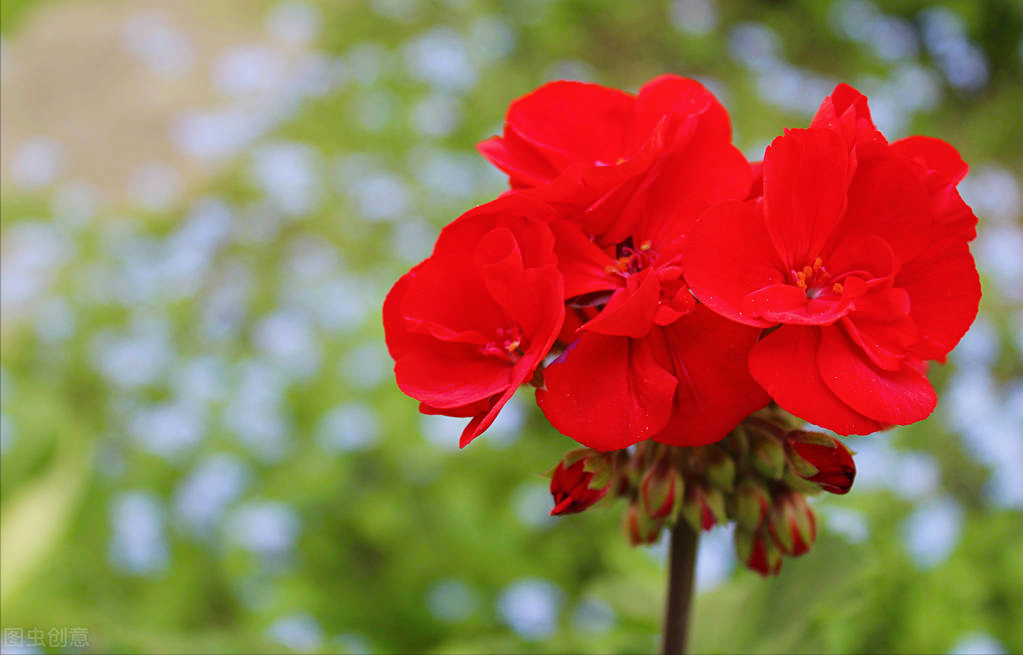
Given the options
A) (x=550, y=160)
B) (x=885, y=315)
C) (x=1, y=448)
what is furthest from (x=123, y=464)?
(x=885, y=315)

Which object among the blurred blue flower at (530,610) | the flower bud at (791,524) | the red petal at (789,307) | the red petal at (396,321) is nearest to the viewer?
the red petal at (789,307)

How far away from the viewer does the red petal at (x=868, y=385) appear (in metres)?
0.58

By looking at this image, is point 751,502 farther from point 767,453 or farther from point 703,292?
point 703,292

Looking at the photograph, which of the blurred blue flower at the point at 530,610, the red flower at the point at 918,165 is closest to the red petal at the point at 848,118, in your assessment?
the red flower at the point at 918,165

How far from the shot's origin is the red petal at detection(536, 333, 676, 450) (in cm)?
60

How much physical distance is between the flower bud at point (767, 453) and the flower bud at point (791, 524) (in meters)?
0.05

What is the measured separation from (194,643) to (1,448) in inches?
38.4

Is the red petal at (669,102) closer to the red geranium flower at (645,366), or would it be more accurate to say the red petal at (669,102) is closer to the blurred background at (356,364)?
the red geranium flower at (645,366)

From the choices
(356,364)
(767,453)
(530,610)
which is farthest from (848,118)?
(356,364)

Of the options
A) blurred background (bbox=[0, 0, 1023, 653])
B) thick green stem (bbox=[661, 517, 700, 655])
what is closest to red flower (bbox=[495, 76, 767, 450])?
thick green stem (bbox=[661, 517, 700, 655])

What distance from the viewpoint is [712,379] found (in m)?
0.62

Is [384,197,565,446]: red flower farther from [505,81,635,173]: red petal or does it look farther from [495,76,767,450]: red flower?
[505,81,635,173]: red petal

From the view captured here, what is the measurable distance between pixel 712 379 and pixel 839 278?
113mm

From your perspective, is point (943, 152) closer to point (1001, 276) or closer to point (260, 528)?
point (260, 528)
